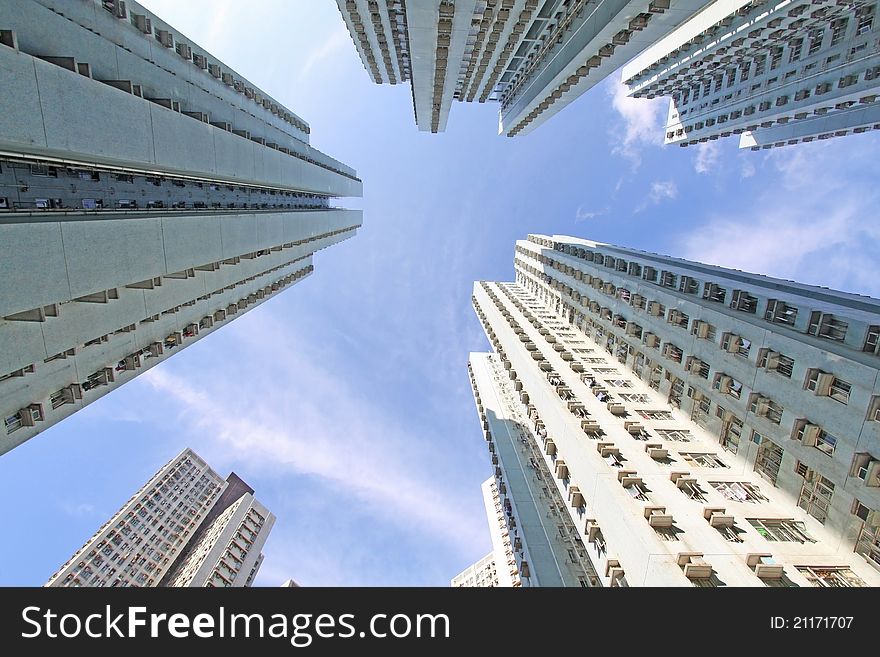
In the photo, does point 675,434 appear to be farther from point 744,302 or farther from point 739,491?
point 744,302

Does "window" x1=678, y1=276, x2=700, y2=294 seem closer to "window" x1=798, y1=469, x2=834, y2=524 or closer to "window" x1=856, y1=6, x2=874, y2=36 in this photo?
"window" x1=798, y1=469, x2=834, y2=524

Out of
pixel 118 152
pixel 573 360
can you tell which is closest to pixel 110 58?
pixel 118 152

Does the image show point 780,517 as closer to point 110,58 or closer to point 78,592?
point 78,592

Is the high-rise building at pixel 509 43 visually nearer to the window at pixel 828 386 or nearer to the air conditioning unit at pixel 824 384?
the window at pixel 828 386

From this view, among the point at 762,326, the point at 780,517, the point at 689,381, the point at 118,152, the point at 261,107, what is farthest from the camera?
the point at 261,107

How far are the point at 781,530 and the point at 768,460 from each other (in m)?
3.70

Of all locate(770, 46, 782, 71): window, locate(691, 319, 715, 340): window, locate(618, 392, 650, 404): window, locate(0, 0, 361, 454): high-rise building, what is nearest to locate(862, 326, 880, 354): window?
locate(691, 319, 715, 340): window

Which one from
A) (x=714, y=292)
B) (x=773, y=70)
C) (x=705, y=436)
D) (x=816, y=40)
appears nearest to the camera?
(x=705, y=436)

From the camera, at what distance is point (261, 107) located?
5100 cm

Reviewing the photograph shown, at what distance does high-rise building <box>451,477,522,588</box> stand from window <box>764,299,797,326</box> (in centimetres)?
2811

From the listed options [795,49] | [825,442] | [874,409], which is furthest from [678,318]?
[795,49]

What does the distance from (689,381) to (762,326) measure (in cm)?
695

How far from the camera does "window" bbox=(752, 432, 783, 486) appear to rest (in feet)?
67.0

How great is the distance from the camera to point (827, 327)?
1866 centimetres
